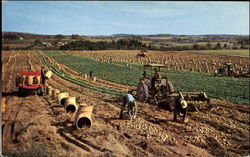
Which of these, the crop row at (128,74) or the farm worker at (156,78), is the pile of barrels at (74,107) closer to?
the crop row at (128,74)

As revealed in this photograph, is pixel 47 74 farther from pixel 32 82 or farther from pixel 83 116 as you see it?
pixel 83 116

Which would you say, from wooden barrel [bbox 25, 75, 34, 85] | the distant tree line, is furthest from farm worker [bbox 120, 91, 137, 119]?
wooden barrel [bbox 25, 75, 34, 85]

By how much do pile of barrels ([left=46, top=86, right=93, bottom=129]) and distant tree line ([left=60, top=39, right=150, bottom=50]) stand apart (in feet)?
5.00

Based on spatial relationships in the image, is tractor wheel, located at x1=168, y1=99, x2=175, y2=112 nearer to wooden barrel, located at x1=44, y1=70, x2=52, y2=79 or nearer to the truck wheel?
wooden barrel, located at x1=44, y1=70, x2=52, y2=79

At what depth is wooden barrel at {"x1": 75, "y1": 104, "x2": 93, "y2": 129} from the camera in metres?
8.29

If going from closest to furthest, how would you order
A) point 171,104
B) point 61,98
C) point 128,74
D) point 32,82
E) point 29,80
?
1. point 61,98
2. point 171,104
3. point 29,80
4. point 32,82
5. point 128,74

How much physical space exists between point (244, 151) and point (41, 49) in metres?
6.64

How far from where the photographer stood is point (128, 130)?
866cm

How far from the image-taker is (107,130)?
334 inches

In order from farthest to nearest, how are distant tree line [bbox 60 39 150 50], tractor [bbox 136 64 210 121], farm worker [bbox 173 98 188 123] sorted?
tractor [bbox 136 64 210 121] < distant tree line [bbox 60 39 150 50] < farm worker [bbox 173 98 188 123]

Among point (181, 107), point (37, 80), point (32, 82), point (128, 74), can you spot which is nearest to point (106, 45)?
point (128, 74)

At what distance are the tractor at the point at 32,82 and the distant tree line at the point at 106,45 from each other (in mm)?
1183

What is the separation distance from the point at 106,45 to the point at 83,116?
8.99 ft

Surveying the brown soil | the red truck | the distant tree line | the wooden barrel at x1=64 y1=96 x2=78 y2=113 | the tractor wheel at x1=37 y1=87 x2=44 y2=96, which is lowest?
the brown soil
